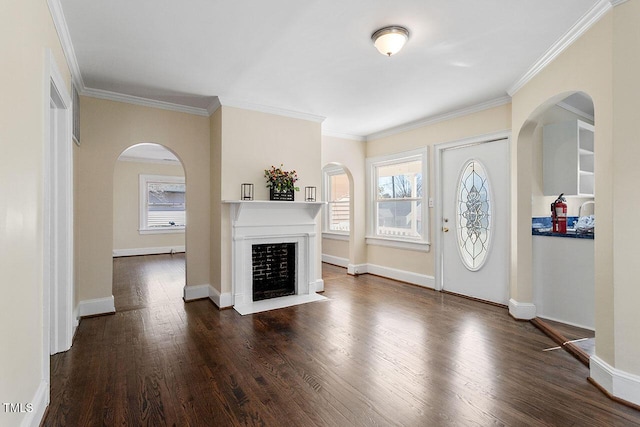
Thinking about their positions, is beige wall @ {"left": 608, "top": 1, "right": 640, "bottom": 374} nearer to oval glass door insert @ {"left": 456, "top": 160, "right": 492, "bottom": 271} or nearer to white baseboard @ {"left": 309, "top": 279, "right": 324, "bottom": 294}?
oval glass door insert @ {"left": 456, "top": 160, "right": 492, "bottom": 271}

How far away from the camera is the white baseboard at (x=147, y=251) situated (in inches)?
321

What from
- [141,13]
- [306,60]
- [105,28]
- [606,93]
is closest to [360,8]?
[306,60]

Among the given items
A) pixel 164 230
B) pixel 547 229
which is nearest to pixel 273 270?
pixel 547 229

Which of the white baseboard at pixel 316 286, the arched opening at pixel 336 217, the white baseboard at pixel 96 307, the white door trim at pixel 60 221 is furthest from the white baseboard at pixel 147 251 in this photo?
the white door trim at pixel 60 221

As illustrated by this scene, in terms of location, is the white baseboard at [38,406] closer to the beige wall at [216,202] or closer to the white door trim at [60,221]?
the white door trim at [60,221]

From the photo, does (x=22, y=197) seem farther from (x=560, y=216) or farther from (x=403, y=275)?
(x=403, y=275)

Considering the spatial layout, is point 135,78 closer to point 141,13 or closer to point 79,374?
point 141,13

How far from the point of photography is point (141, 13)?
7.49ft

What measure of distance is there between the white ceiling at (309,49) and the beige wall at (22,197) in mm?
748

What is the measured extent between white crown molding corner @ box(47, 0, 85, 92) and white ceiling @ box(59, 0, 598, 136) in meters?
0.04

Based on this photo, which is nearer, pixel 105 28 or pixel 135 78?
pixel 105 28

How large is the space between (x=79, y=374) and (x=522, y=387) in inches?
124

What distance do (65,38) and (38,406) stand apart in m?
2.54

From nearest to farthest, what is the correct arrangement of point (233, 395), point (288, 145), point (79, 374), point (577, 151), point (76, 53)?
point (233, 395)
point (79, 374)
point (76, 53)
point (577, 151)
point (288, 145)
